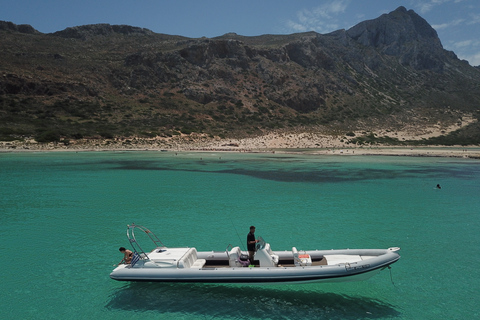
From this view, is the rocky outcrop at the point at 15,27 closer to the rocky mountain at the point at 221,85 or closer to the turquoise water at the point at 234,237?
the rocky mountain at the point at 221,85

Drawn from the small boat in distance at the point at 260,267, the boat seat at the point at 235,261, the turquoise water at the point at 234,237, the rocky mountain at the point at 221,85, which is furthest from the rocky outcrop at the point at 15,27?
the boat seat at the point at 235,261

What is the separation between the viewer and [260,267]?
9.27 meters

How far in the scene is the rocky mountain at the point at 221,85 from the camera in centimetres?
7519

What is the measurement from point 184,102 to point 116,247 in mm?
77541

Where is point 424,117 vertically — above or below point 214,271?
above

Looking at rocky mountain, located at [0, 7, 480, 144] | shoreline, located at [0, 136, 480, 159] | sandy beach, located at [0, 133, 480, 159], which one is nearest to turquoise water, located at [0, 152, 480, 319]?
shoreline, located at [0, 136, 480, 159]

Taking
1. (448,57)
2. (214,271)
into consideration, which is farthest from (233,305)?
(448,57)

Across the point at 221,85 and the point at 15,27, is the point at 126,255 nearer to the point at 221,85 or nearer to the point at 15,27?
the point at 221,85

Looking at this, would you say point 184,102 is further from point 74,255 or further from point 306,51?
point 74,255

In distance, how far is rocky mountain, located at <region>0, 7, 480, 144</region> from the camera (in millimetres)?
75188

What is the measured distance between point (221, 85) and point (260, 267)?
300ft

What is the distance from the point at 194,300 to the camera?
9.02 m

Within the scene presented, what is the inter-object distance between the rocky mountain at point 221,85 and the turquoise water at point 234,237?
1900 inches

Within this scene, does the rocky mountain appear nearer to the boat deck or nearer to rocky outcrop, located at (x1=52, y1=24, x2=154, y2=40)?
rocky outcrop, located at (x1=52, y1=24, x2=154, y2=40)
